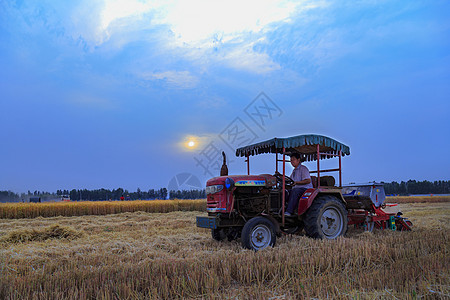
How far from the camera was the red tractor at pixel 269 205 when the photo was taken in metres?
6.51

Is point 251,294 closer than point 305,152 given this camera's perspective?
Yes

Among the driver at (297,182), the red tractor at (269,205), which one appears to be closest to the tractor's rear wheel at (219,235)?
the red tractor at (269,205)

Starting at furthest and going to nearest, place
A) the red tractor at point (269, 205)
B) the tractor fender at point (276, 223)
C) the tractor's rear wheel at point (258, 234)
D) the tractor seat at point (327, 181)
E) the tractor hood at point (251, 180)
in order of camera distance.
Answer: the tractor seat at point (327, 181) < the tractor hood at point (251, 180) < the tractor fender at point (276, 223) < the red tractor at point (269, 205) < the tractor's rear wheel at point (258, 234)

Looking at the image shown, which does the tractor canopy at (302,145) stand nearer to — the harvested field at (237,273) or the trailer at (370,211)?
the trailer at (370,211)

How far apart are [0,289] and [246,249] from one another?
3799 mm

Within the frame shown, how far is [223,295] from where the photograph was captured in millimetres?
3547

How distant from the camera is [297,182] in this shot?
7.20 meters

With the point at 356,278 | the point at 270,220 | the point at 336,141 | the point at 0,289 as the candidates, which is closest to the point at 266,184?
the point at 270,220

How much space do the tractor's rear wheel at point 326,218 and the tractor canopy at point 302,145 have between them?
3.92 ft

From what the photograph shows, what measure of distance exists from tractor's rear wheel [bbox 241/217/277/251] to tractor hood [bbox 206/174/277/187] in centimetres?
77

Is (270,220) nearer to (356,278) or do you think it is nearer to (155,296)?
(356,278)

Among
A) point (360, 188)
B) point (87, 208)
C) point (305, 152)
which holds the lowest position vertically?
point (87, 208)

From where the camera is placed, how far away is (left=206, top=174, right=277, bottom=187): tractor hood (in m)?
6.73

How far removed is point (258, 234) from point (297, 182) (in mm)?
1571
